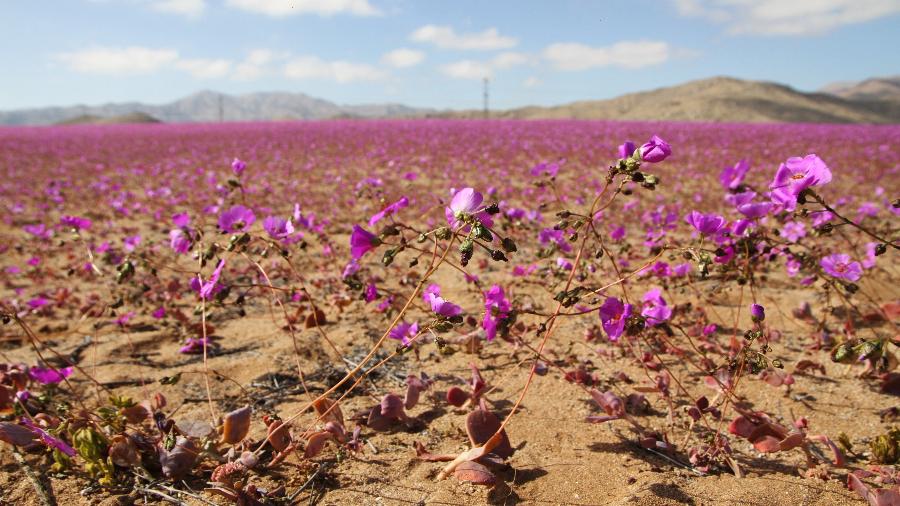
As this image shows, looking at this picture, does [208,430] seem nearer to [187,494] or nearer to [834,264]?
[187,494]

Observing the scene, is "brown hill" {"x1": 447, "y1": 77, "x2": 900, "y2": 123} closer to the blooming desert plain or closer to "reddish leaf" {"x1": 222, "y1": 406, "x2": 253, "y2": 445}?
the blooming desert plain

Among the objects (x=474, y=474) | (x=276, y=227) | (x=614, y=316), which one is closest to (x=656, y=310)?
(x=614, y=316)

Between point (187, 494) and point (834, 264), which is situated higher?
point (834, 264)

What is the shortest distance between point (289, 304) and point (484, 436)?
2008 mm

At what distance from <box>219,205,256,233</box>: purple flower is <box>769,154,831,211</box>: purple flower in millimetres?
1716

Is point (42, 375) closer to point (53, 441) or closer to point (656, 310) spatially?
point (53, 441)

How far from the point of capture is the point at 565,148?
45.9 ft

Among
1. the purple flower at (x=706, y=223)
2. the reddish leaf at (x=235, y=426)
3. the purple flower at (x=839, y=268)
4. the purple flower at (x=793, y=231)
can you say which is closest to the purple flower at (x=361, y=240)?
the reddish leaf at (x=235, y=426)

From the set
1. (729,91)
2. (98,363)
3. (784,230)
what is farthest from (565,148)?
(729,91)

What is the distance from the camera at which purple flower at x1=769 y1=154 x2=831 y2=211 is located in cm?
135

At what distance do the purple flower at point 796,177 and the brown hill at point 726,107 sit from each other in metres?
38.3

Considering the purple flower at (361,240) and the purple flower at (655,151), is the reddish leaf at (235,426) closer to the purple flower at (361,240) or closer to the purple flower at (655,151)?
the purple flower at (361,240)

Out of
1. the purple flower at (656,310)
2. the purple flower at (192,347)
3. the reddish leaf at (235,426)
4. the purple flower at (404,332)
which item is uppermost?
the purple flower at (656,310)

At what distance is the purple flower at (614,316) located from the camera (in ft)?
4.66
